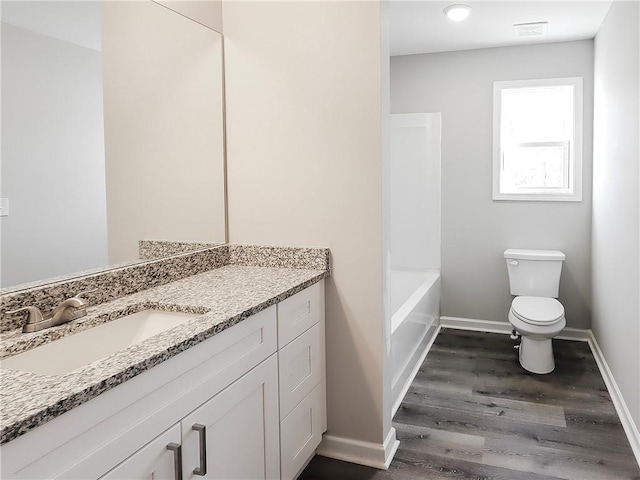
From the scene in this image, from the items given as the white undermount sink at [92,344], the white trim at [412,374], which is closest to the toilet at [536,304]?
the white trim at [412,374]

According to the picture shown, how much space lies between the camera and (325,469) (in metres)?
2.31

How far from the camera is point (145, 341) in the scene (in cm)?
134

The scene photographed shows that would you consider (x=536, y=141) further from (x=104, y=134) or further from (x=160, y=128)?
(x=104, y=134)

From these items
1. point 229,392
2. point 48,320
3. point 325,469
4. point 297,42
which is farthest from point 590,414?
point 48,320

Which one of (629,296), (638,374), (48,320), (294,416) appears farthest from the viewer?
(629,296)

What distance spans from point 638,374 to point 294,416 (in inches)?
65.2

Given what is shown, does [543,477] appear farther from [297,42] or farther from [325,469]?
[297,42]

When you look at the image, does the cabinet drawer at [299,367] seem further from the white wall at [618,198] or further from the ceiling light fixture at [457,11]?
the ceiling light fixture at [457,11]

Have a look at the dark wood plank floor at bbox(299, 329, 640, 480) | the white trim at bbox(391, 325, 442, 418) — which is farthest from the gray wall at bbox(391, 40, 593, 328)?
the dark wood plank floor at bbox(299, 329, 640, 480)

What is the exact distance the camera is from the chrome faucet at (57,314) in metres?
1.47

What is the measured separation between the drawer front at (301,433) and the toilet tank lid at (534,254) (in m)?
A: 2.28

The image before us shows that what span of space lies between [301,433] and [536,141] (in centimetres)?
318

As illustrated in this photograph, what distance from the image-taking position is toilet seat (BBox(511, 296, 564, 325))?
Answer: 3.37m

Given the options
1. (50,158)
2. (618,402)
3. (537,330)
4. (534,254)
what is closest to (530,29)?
(534,254)
